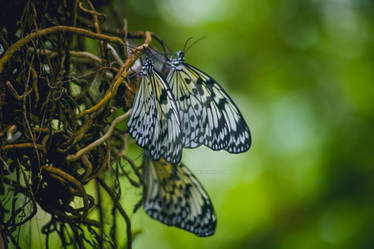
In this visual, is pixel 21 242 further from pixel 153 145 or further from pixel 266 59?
pixel 266 59

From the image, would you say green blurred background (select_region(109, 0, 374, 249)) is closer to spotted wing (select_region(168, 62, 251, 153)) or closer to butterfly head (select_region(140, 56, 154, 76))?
spotted wing (select_region(168, 62, 251, 153))

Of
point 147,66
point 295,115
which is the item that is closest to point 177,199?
point 147,66

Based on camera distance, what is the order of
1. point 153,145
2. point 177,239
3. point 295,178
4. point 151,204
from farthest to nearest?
point 295,178 → point 177,239 → point 151,204 → point 153,145

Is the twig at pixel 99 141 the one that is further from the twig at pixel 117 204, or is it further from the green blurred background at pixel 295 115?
the green blurred background at pixel 295 115

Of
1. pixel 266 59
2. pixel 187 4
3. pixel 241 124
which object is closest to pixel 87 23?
pixel 241 124

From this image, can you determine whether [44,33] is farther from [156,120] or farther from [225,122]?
[225,122]

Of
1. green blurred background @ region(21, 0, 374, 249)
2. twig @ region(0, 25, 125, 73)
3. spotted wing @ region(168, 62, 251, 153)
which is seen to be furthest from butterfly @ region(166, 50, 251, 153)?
green blurred background @ region(21, 0, 374, 249)
